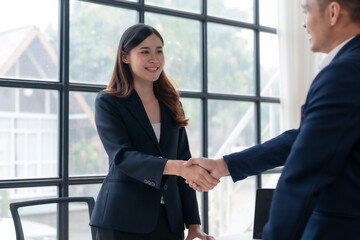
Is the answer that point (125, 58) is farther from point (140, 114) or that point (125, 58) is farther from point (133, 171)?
point (133, 171)

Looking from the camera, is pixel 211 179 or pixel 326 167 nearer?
pixel 326 167

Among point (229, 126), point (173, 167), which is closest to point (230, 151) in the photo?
point (229, 126)

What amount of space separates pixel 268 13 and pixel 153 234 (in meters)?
3.34

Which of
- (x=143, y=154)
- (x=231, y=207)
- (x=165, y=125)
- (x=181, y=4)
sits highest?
(x=181, y=4)

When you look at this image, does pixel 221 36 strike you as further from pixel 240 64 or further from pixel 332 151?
pixel 332 151

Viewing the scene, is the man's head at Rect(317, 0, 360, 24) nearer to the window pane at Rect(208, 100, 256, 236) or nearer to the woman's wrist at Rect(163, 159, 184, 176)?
the woman's wrist at Rect(163, 159, 184, 176)

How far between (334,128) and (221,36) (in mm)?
3443

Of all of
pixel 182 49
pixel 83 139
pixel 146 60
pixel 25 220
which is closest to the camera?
pixel 146 60

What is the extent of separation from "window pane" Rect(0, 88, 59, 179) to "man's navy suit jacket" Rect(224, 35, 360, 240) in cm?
250

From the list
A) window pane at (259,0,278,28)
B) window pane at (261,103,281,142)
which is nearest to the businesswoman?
window pane at (261,103,281,142)

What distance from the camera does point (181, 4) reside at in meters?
4.04

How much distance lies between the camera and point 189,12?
4.06m

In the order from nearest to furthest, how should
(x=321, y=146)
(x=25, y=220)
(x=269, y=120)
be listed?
(x=321, y=146), (x=25, y=220), (x=269, y=120)

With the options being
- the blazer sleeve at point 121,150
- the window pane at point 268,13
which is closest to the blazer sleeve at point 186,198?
the blazer sleeve at point 121,150
